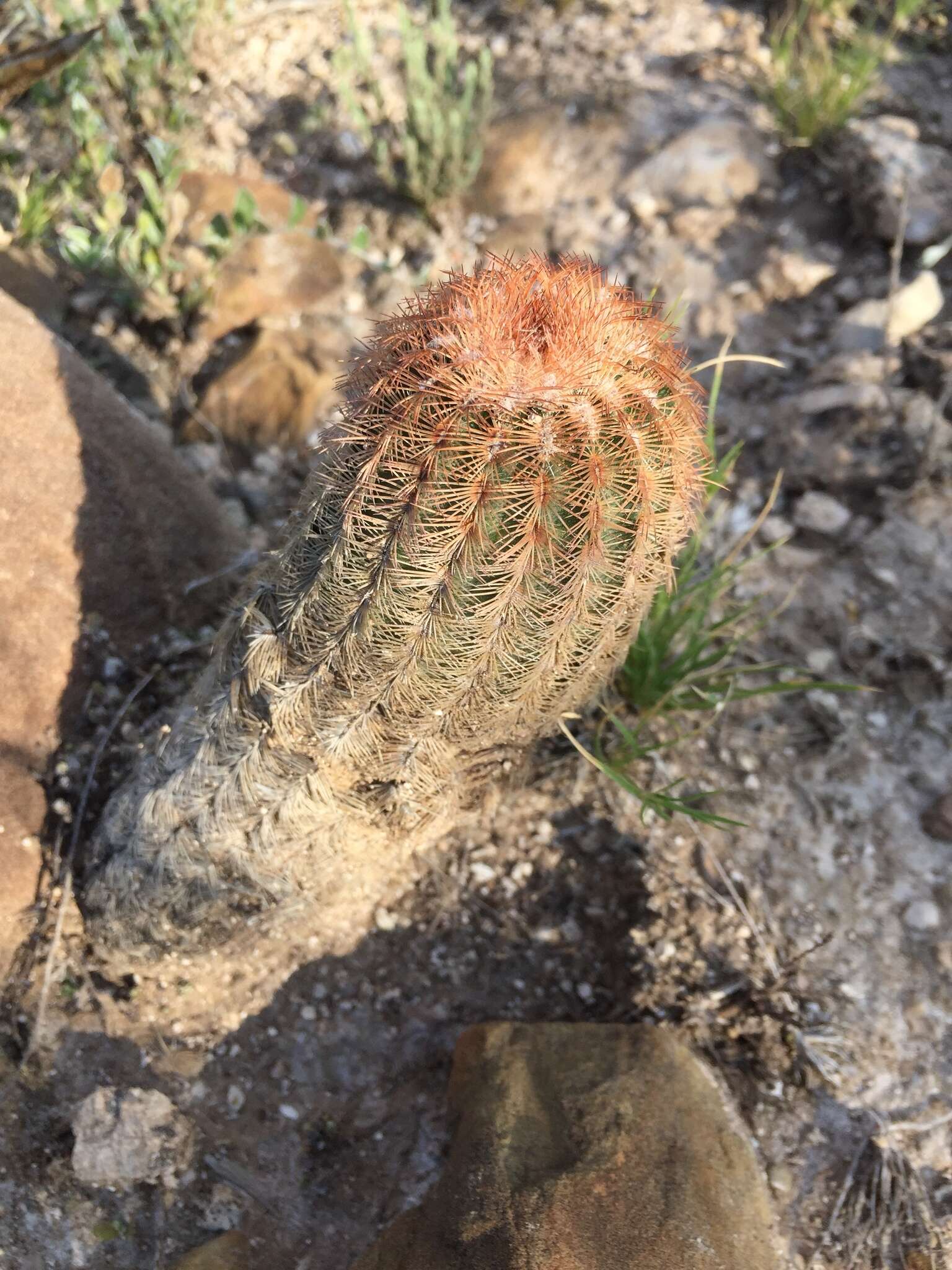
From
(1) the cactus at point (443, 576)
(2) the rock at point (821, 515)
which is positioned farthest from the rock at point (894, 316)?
(1) the cactus at point (443, 576)

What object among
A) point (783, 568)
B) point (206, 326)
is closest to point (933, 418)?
point (783, 568)

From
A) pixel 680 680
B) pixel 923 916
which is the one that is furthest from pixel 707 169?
pixel 923 916

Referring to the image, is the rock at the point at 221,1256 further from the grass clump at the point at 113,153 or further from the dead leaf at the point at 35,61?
the dead leaf at the point at 35,61

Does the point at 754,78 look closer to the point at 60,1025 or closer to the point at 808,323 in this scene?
the point at 808,323

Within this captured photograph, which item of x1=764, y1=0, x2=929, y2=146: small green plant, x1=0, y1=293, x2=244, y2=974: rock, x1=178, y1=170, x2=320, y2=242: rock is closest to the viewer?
x1=0, y1=293, x2=244, y2=974: rock

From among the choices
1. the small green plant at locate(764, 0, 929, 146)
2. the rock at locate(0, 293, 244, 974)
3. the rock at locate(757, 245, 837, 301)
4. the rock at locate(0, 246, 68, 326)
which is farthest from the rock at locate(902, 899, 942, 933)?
the rock at locate(0, 246, 68, 326)

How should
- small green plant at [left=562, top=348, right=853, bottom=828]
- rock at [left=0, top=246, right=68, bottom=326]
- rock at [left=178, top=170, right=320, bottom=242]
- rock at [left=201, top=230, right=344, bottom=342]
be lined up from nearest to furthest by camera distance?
small green plant at [left=562, top=348, right=853, bottom=828] < rock at [left=0, top=246, right=68, bottom=326] < rock at [left=201, top=230, right=344, bottom=342] < rock at [left=178, top=170, right=320, bottom=242]

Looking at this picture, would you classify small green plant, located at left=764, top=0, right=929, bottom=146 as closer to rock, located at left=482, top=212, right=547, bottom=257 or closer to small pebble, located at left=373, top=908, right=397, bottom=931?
rock, located at left=482, top=212, right=547, bottom=257
